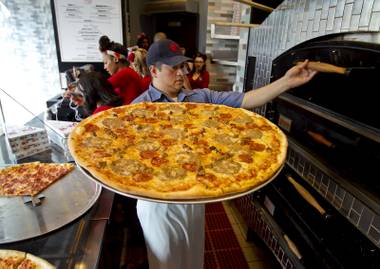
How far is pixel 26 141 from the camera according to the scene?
68.4 inches

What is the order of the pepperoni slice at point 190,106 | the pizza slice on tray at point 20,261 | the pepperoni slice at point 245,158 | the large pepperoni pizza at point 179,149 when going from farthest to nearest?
the pepperoni slice at point 190,106, the pepperoni slice at point 245,158, the large pepperoni pizza at point 179,149, the pizza slice on tray at point 20,261

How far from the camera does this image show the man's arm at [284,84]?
5.09ft

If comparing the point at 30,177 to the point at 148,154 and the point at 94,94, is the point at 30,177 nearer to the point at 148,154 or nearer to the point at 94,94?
the point at 148,154

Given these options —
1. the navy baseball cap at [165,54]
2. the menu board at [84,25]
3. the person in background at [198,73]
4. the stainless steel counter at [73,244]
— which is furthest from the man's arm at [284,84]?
the menu board at [84,25]

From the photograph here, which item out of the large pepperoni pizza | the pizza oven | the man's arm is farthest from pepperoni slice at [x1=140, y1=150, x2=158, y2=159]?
the pizza oven

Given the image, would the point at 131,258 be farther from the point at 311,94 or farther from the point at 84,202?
the point at 311,94

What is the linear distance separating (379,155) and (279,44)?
3.60 ft

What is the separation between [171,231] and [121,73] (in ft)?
6.68

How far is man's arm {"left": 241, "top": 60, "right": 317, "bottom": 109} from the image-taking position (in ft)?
5.09

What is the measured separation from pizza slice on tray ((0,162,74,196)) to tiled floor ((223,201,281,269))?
1.73 meters

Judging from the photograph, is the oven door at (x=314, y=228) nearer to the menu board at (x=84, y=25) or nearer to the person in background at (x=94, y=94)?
the person in background at (x=94, y=94)

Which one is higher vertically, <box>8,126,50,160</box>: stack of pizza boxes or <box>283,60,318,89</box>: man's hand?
<box>283,60,318,89</box>: man's hand

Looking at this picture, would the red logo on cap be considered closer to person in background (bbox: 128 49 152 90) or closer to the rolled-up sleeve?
the rolled-up sleeve

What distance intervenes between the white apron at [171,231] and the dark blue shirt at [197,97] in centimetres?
73
